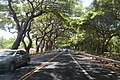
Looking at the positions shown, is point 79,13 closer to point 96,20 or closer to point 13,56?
point 96,20

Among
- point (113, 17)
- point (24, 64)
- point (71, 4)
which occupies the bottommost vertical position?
point (24, 64)

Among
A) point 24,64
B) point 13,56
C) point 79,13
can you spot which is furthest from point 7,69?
point 79,13

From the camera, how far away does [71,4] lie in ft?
99.9

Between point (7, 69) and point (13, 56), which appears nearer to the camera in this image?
point (7, 69)

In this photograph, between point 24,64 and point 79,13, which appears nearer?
point 24,64

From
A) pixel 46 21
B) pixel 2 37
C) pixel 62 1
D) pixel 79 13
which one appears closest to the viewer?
pixel 62 1

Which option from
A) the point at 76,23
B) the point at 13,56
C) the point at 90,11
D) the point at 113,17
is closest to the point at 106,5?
the point at 113,17

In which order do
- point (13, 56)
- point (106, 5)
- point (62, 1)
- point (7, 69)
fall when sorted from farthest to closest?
point (62, 1), point (106, 5), point (13, 56), point (7, 69)

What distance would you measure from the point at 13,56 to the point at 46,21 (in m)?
35.5

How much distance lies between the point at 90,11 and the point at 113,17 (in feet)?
15.0

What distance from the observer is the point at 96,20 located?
3278 centimetres

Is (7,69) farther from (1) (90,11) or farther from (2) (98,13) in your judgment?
(1) (90,11)

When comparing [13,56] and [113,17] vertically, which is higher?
[113,17]

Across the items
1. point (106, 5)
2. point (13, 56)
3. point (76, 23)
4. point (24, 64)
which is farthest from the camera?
point (76, 23)
